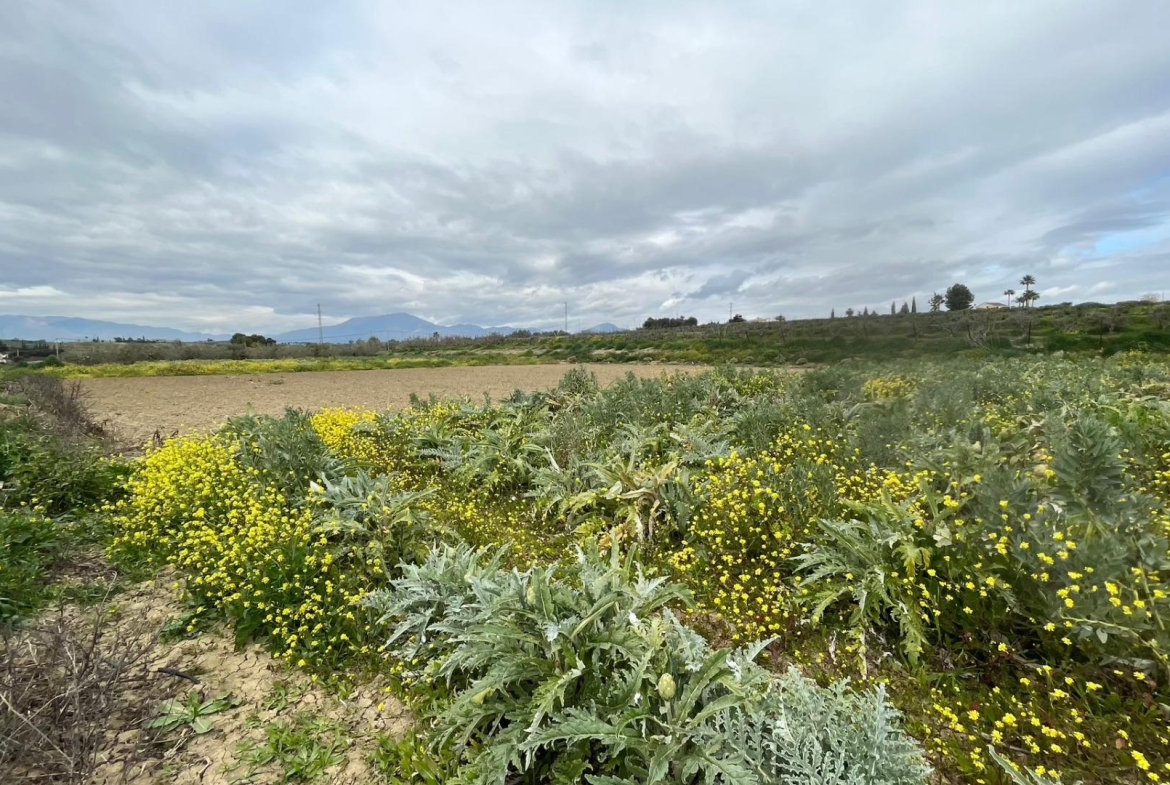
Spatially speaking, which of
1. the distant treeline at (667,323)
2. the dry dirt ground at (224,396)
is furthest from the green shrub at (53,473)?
the distant treeline at (667,323)

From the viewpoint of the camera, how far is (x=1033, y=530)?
113 inches

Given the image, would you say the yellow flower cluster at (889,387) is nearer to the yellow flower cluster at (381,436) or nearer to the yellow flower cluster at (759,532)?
the yellow flower cluster at (759,532)

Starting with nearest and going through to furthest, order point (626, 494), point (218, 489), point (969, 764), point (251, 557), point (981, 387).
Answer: point (969, 764) < point (251, 557) < point (626, 494) < point (218, 489) < point (981, 387)

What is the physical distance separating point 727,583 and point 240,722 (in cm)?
326

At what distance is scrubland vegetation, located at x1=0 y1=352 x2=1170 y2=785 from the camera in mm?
2189

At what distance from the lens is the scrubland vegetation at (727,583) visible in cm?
219

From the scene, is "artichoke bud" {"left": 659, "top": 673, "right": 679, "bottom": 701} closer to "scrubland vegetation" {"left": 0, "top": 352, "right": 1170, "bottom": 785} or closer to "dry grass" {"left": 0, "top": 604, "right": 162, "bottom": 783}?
"scrubland vegetation" {"left": 0, "top": 352, "right": 1170, "bottom": 785}

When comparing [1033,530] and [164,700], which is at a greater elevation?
[1033,530]

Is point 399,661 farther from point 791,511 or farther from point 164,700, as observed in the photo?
point 791,511

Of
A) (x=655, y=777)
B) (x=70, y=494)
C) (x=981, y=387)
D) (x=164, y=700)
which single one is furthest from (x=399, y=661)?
Answer: (x=981, y=387)

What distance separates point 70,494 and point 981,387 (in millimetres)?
Answer: 12014

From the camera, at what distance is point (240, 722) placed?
9.36 feet

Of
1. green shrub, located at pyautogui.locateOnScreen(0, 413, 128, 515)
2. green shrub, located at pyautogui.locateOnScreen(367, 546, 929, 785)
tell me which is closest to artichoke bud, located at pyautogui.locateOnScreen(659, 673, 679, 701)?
green shrub, located at pyautogui.locateOnScreen(367, 546, 929, 785)

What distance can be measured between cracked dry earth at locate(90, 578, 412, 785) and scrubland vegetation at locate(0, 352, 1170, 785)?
0.13 m
